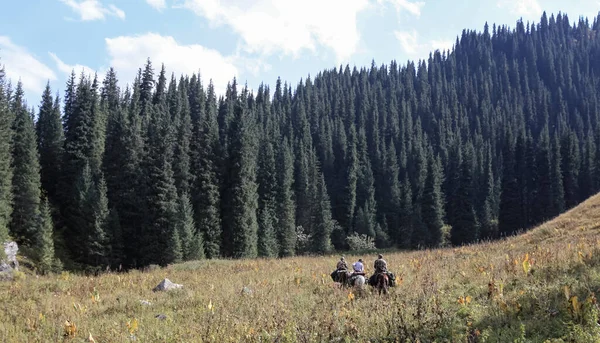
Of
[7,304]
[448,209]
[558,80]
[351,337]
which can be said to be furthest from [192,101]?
[558,80]

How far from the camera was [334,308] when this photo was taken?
952 cm

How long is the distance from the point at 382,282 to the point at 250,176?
1627 inches

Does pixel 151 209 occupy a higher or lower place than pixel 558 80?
lower

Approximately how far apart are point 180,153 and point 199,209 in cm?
704

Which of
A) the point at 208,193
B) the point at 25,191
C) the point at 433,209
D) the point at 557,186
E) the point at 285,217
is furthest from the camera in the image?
the point at 557,186

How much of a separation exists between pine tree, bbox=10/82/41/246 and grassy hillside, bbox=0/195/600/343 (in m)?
36.1

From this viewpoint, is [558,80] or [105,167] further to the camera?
[558,80]

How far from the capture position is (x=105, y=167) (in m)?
54.6

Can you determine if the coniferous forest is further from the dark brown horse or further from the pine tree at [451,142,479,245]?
the dark brown horse

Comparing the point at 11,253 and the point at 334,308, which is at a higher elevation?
the point at 11,253

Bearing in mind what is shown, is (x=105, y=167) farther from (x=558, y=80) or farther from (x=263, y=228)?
(x=558, y=80)

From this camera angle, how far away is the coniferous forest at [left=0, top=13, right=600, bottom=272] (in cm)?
4662

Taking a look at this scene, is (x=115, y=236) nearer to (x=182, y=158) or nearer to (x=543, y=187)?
(x=182, y=158)

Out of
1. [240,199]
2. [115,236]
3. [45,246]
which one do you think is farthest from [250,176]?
[45,246]
